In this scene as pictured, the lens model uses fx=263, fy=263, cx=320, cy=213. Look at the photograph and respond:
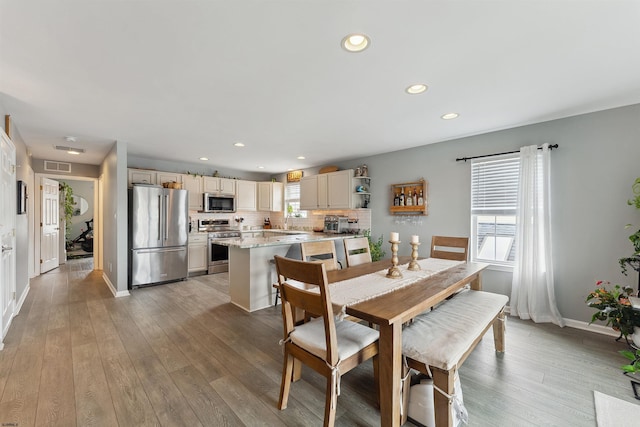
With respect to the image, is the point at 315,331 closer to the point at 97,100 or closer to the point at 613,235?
the point at 97,100

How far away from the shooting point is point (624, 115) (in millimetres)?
2697

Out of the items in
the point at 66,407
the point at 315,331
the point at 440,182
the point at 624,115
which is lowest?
the point at 66,407

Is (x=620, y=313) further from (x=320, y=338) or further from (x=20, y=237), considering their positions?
(x=20, y=237)

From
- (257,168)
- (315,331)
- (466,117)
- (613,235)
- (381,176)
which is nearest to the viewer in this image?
(315,331)

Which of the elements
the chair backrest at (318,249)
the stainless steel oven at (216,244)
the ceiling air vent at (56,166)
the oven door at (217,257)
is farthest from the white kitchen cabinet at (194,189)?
the chair backrest at (318,249)

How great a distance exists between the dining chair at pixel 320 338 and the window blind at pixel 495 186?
9.44ft

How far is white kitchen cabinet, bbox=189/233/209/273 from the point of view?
543 cm

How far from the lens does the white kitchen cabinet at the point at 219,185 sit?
19.3ft

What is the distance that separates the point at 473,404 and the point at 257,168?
19.3ft

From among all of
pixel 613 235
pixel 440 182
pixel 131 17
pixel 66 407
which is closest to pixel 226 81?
pixel 131 17

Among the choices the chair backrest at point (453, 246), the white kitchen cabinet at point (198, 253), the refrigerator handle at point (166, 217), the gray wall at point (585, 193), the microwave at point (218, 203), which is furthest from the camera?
the microwave at point (218, 203)

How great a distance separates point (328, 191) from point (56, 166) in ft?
18.2

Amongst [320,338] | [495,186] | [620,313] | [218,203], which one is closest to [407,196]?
[495,186]

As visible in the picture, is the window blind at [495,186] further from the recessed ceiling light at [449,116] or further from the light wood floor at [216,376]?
the light wood floor at [216,376]
